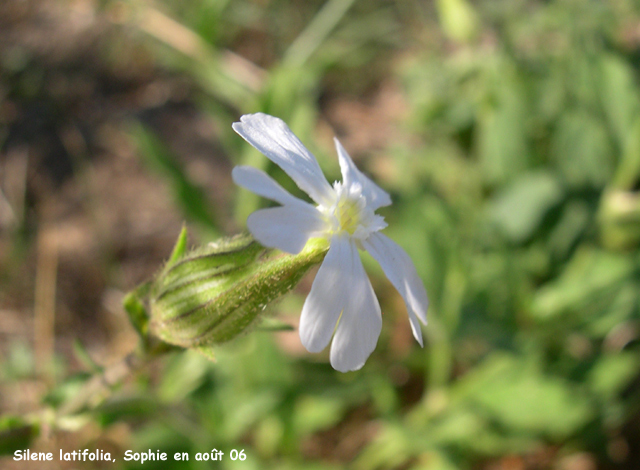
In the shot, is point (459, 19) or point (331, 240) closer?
point (331, 240)

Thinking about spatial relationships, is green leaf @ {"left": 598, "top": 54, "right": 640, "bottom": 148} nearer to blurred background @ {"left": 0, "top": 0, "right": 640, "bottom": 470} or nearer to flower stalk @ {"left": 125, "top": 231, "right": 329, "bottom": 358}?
blurred background @ {"left": 0, "top": 0, "right": 640, "bottom": 470}

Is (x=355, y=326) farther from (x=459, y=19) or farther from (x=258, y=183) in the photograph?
(x=459, y=19)

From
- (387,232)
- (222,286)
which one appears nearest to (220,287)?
(222,286)

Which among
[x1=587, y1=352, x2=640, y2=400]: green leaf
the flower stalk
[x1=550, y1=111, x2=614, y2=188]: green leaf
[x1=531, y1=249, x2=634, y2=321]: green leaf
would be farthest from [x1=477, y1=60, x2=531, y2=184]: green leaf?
the flower stalk

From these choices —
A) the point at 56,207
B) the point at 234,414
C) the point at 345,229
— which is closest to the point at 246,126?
the point at 345,229

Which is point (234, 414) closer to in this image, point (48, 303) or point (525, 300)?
point (48, 303)

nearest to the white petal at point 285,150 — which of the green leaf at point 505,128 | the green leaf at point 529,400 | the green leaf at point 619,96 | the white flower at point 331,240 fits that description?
the white flower at point 331,240
